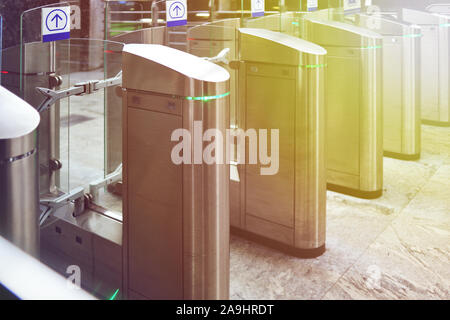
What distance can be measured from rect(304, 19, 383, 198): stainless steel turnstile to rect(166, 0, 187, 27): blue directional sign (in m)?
1.01

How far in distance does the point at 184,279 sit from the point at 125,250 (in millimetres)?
336

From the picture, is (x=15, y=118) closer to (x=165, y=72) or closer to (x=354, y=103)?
(x=165, y=72)

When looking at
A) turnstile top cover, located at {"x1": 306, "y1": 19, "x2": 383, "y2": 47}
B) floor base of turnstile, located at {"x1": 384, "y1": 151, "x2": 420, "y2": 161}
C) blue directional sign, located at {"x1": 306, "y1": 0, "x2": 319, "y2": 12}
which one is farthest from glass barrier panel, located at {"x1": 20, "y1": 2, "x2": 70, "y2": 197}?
floor base of turnstile, located at {"x1": 384, "y1": 151, "x2": 420, "y2": 161}

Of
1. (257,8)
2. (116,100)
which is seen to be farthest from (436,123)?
(116,100)

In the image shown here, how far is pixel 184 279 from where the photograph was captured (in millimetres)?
1773

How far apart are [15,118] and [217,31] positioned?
2223 mm

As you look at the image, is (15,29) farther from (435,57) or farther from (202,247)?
(435,57)

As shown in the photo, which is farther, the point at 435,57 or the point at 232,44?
the point at 435,57

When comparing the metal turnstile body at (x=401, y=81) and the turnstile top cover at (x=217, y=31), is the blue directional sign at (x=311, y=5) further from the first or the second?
the turnstile top cover at (x=217, y=31)

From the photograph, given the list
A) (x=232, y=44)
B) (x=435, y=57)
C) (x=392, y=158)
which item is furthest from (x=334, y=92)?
(x=435, y=57)

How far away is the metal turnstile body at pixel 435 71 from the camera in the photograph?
15.8 feet

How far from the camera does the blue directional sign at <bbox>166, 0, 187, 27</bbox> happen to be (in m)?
2.61

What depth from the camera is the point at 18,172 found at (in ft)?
4.17

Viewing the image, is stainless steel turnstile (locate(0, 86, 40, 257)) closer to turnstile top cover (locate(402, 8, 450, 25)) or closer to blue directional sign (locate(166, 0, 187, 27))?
blue directional sign (locate(166, 0, 187, 27))
